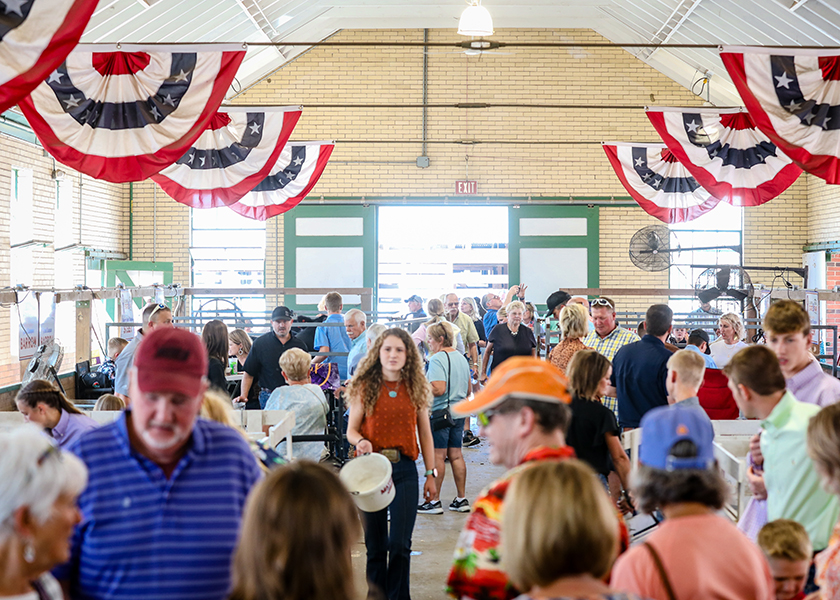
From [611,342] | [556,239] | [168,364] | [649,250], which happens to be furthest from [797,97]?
[556,239]

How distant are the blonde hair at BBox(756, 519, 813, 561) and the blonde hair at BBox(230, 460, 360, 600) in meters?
1.68

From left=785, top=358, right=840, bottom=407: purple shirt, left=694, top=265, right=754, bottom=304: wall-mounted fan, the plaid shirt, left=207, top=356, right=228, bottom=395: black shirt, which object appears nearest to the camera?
left=785, top=358, right=840, bottom=407: purple shirt

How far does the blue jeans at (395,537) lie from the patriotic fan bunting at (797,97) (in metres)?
4.48

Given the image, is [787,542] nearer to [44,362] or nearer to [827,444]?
[827,444]

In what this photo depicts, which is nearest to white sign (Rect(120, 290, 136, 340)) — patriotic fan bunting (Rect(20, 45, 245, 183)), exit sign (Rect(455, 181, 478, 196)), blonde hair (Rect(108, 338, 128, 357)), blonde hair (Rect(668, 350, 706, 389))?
blonde hair (Rect(108, 338, 128, 357))

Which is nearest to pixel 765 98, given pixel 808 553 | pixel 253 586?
pixel 808 553

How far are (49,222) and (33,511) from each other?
11075 mm

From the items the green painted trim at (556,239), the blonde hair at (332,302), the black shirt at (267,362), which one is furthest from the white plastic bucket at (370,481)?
the green painted trim at (556,239)

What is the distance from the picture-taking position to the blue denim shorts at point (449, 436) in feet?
21.9

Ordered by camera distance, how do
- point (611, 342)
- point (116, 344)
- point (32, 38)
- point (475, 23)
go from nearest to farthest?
point (32, 38) → point (611, 342) → point (116, 344) → point (475, 23)

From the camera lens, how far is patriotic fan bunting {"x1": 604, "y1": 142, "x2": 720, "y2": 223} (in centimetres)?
1155

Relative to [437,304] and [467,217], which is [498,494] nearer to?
[437,304]

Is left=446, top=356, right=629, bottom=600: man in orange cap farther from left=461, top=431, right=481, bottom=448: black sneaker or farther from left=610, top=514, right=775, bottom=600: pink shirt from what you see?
left=461, top=431, right=481, bottom=448: black sneaker

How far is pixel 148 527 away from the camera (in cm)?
194
